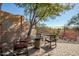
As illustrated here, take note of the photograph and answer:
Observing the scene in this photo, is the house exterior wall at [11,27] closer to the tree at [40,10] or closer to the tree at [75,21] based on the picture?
the tree at [40,10]

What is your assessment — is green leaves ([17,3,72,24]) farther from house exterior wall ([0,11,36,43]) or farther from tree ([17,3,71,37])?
house exterior wall ([0,11,36,43])

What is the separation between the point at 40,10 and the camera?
8.13 feet

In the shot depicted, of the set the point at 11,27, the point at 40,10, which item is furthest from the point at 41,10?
the point at 11,27

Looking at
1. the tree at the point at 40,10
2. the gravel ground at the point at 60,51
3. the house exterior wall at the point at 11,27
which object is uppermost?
the tree at the point at 40,10

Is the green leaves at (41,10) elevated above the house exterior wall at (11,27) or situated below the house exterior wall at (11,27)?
above

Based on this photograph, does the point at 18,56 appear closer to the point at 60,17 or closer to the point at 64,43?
the point at 64,43

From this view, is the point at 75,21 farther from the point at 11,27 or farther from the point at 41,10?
the point at 11,27

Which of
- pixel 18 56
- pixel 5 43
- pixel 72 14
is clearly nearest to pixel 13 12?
pixel 5 43

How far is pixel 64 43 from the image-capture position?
99.1 inches

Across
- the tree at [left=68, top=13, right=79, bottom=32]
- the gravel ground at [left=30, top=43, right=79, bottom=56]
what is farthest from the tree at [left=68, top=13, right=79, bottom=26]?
the gravel ground at [left=30, top=43, right=79, bottom=56]

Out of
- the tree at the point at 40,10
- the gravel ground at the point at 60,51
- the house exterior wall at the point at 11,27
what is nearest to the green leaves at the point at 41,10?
the tree at the point at 40,10

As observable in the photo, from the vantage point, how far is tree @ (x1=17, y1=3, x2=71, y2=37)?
248 cm

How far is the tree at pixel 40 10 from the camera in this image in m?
2.48

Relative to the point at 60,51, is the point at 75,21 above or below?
above
